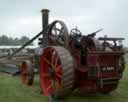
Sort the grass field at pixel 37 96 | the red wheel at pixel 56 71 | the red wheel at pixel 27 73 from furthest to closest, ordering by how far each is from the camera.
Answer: the red wheel at pixel 27 73 < the grass field at pixel 37 96 < the red wheel at pixel 56 71

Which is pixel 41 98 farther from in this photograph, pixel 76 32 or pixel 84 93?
pixel 76 32

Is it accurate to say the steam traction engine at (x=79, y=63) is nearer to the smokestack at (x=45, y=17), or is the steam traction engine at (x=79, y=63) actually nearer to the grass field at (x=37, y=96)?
the grass field at (x=37, y=96)

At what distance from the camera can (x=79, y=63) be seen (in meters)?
6.40

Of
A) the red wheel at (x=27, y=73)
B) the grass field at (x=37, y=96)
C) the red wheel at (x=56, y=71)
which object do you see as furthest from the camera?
the red wheel at (x=27, y=73)

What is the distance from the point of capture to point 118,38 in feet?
21.5

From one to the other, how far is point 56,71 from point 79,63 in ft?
2.09

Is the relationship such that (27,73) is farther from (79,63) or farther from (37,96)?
(79,63)

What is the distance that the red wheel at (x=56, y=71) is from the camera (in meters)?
5.45

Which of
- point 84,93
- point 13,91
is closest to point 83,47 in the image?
point 84,93

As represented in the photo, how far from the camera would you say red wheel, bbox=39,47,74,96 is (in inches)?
214

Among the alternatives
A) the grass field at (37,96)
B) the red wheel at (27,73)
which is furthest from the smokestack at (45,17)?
the grass field at (37,96)

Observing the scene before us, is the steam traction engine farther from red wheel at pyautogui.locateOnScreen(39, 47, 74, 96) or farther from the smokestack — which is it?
the smokestack

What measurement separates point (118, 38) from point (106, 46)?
1.11 feet

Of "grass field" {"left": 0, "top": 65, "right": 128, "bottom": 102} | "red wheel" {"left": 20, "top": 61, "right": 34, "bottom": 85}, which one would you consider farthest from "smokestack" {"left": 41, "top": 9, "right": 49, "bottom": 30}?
"grass field" {"left": 0, "top": 65, "right": 128, "bottom": 102}
